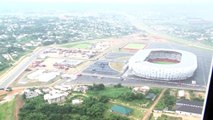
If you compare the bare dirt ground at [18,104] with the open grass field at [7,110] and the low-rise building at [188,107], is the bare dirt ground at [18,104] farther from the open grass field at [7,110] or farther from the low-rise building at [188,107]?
the low-rise building at [188,107]

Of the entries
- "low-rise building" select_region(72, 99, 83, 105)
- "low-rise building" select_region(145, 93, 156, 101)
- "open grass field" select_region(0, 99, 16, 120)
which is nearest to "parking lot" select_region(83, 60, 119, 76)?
"low-rise building" select_region(145, 93, 156, 101)

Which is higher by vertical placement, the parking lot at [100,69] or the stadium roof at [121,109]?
the stadium roof at [121,109]

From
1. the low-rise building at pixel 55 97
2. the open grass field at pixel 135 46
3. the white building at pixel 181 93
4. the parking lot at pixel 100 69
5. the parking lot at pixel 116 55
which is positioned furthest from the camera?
the open grass field at pixel 135 46

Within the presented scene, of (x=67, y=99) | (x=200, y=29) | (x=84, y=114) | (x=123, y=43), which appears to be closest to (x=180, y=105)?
(x=84, y=114)

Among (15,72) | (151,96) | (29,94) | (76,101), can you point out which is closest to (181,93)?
(151,96)

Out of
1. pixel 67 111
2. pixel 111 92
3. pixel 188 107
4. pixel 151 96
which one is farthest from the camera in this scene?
pixel 111 92

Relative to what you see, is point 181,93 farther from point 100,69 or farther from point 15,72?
point 15,72

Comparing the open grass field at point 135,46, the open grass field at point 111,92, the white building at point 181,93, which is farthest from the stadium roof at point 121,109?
the open grass field at point 135,46
